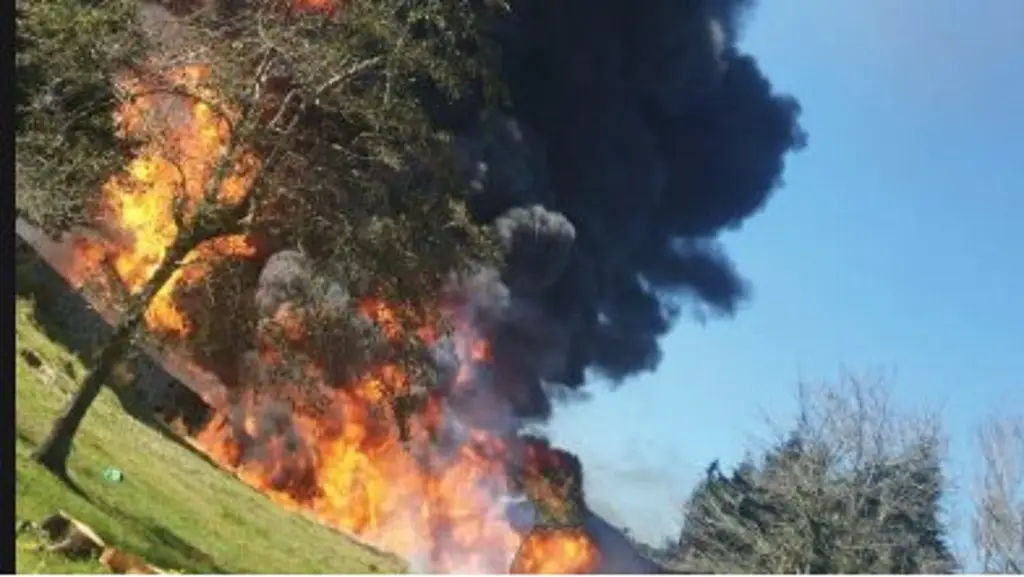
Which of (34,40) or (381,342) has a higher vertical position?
(34,40)

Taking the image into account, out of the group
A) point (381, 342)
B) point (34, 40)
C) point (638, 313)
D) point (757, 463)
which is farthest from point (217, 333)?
point (757, 463)

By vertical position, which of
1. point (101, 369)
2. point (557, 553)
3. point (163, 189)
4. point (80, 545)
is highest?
point (163, 189)

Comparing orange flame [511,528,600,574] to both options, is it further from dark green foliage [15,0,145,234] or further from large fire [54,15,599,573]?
dark green foliage [15,0,145,234]

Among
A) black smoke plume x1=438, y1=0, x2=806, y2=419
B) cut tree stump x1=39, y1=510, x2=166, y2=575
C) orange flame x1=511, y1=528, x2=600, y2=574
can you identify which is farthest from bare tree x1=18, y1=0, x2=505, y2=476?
orange flame x1=511, y1=528, x2=600, y2=574

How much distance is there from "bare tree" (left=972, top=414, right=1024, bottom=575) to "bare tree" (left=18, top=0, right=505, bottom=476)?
2.58 m

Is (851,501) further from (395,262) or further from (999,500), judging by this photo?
(395,262)

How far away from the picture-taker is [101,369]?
6.45 meters

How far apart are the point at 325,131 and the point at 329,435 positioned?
1.39m

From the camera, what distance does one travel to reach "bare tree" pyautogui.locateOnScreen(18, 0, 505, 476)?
668cm

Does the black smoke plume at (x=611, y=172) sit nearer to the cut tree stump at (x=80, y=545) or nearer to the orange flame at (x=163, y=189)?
the orange flame at (x=163, y=189)

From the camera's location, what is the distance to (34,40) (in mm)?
6367

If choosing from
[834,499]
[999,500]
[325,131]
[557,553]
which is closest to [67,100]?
[325,131]

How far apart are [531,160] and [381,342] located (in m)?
1.19

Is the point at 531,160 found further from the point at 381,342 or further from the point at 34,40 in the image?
the point at 34,40
